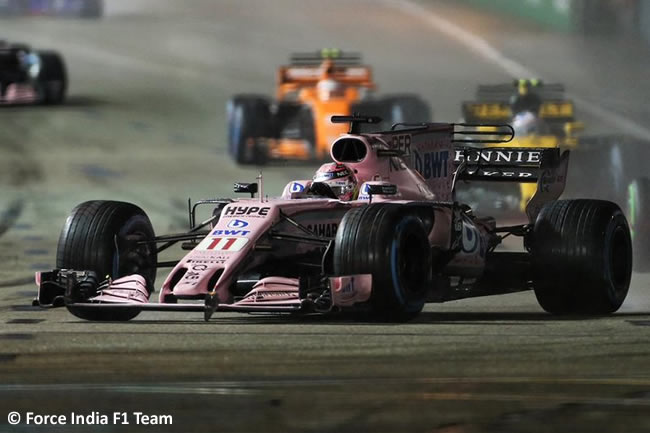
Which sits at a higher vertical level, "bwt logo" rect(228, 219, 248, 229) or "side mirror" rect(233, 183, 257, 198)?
"side mirror" rect(233, 183, 257, 198)

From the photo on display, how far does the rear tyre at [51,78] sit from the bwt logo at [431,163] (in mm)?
21590

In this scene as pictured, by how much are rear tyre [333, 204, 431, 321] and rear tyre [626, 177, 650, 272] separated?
17.1 feet

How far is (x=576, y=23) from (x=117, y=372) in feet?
100

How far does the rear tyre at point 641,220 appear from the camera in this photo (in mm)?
18766

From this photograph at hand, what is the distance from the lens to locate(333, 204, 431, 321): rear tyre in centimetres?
1369

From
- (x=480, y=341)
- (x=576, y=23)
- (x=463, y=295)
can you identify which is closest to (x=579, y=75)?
(x=576, y=23)

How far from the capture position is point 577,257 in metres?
15.1

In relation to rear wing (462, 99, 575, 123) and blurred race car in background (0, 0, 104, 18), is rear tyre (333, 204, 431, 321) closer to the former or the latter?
rear wing (462, 99, 575, 123)

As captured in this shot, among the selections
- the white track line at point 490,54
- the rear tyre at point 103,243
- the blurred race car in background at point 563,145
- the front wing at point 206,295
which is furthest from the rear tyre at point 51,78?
the front wing at point 206,295

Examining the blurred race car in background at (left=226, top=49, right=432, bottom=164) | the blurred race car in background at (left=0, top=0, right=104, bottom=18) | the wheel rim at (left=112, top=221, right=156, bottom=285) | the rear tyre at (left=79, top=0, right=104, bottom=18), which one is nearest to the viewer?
the wheel rim at (left=112, top=221, right=156, bottom=285)

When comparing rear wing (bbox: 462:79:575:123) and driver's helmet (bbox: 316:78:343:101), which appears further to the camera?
driver's helmet (bbox: 316:78:343:101)

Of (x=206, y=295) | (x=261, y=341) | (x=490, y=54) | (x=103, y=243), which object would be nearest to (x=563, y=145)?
(x=103, y=243)

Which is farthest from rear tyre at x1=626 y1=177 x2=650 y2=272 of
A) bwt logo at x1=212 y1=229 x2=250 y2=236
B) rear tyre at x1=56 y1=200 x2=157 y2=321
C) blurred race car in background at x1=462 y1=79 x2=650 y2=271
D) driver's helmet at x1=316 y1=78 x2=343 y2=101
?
driver's helmet at x1=316 y1=78 x2=343 y2=101

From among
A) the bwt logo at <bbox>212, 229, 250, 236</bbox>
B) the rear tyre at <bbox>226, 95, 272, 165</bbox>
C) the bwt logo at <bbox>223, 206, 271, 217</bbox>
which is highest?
the bwt logo at <bbox>223, 206, 271, 217</bbox>
